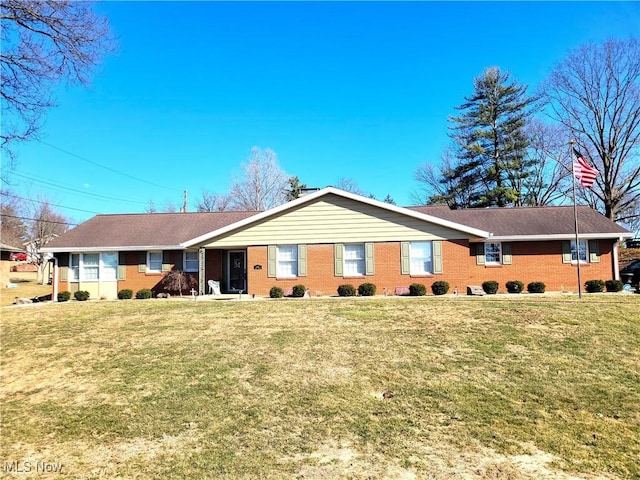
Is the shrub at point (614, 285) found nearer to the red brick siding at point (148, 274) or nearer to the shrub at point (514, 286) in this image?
the shrub at point (514, 286)

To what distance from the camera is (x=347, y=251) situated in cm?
1881

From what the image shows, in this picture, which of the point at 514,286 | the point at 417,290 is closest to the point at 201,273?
the point at 417,290

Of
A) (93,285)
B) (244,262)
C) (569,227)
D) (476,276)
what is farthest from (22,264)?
(569,227)

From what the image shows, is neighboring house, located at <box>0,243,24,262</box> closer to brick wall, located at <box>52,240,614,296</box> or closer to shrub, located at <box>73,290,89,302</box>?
shrub, located at <box>73,290,89,302</box>

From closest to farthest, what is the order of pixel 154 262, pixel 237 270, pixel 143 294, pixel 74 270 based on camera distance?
pixel 143 294, pixel 154 262, pixel 237 270, pixel 74 270

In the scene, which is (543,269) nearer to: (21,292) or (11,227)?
(21,292)

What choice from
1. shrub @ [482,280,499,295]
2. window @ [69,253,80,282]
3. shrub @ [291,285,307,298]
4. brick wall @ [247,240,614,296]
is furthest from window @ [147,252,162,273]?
shrub @ [482,280,499,295]

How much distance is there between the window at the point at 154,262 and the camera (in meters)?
21.2

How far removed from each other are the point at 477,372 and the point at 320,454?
3.57m

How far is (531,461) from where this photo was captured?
443 centimetres

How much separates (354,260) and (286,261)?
3.08 meters

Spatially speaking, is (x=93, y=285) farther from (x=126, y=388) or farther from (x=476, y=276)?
(x=476, y=276)

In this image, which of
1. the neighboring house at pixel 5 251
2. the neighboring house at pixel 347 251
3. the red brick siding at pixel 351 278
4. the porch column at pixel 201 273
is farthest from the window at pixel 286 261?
the neighboring house at pixel 5 251

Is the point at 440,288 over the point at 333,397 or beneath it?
over
